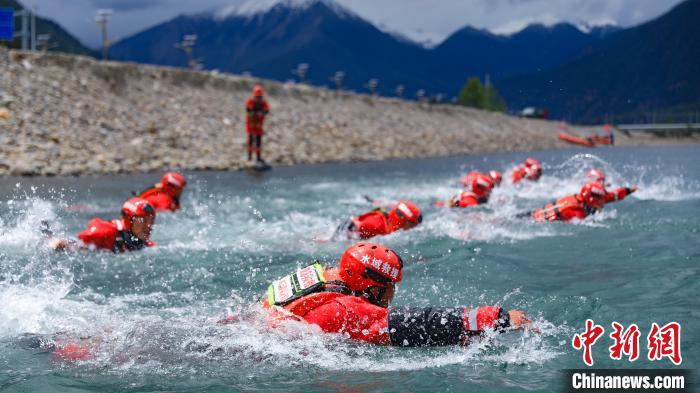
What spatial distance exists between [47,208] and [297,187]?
9.92m

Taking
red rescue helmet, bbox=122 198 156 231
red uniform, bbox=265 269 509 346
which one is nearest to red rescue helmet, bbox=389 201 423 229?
red rescue helmet, bbox=122 198 156 231

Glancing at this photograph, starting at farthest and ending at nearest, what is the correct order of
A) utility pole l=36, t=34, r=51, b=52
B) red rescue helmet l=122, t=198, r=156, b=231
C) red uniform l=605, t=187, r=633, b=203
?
utility pole l=36, t=34, r=51, b=52, red uniform l=605, t=187, r=633, b=203, red rescue helmet l=122, t=198, r=156, b=231

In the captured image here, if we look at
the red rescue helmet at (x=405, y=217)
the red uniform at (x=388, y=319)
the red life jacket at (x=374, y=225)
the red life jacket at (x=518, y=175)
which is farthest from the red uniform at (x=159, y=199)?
the red life jacket at (x=518, y=175)

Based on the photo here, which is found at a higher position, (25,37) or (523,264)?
(25,37)

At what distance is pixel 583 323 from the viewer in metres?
7.07

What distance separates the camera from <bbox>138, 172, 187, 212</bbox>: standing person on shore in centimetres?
1209

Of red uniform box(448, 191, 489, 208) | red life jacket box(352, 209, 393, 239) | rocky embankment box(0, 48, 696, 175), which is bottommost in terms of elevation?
red life jacket box(352, 209, 393, 239)

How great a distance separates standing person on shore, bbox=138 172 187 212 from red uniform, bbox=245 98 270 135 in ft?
45.5

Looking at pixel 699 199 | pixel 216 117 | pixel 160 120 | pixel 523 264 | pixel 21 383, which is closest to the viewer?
pixel 21 383

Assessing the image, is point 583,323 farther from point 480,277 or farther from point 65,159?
point 65,159

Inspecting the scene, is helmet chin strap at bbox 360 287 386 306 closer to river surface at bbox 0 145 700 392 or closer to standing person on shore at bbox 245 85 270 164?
river surface at bbox 0 145 700 392

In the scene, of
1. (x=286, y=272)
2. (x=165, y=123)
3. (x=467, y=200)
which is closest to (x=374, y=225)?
(x=286, y=272)

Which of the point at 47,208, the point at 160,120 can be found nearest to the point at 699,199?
the point at 47,208

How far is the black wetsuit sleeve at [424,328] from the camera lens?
5625mm
